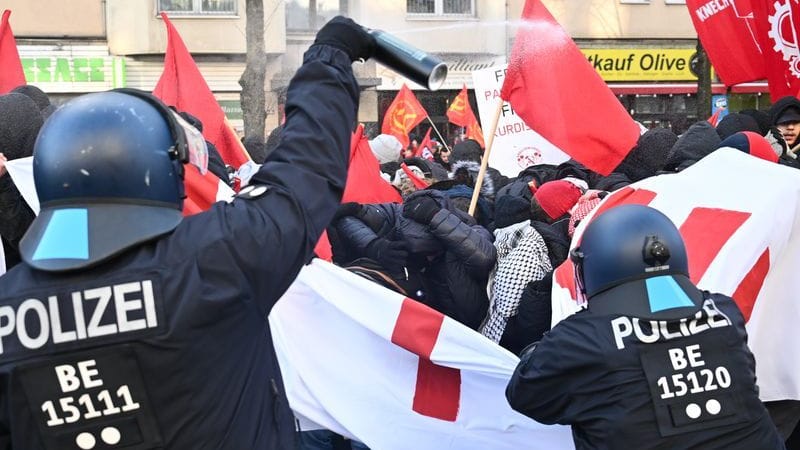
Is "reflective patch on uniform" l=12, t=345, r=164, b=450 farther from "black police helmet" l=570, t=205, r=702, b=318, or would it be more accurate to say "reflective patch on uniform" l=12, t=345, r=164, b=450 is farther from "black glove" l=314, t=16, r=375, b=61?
"black police helmet" l=570, t=205, r=702, b=318

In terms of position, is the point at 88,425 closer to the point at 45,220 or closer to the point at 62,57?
the point at 45,220

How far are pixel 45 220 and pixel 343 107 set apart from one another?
67 cm

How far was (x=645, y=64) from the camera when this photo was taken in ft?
82.8

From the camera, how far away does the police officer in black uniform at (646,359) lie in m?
2.62

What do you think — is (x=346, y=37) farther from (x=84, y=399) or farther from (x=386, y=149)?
(x=386, y=149)

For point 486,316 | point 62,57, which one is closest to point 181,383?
point 486,316

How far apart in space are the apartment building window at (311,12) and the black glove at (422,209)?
5.31 meters

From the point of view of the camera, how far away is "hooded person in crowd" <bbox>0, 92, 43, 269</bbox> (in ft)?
13.4

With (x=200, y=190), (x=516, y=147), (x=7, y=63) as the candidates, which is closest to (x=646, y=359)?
(x=200, y=190)

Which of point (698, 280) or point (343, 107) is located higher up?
point (343, 107)

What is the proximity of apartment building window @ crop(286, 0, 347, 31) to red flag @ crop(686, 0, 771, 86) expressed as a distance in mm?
3943

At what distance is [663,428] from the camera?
2611 mm

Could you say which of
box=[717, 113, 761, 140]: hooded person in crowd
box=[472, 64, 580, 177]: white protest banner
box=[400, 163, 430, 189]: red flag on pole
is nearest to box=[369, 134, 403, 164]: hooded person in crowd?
box=[472, 64, 580, 177]: white protest banner

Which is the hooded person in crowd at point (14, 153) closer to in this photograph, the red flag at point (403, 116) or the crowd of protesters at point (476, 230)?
the crowd of protesters at point (476, 230)
